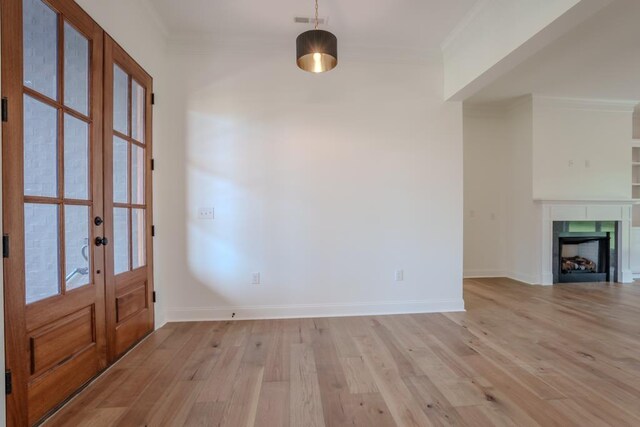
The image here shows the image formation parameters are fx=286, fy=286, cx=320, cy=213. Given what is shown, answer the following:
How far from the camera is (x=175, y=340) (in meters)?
2.55

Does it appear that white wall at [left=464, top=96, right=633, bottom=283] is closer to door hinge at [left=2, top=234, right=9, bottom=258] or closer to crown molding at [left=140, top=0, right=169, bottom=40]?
crown molding at [left=140, top=0, right=169, bottom=40]

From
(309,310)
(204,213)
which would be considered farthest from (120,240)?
(309,310)

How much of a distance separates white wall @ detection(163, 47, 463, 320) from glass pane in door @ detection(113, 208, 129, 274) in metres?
0.66

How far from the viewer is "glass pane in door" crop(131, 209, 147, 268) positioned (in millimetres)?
2471

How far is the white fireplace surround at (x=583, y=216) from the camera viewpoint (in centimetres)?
441

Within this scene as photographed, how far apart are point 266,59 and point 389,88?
1.38 meters

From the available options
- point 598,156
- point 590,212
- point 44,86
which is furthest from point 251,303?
point 598,156

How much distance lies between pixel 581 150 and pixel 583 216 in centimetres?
106

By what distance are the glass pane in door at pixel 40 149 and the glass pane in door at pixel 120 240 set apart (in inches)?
Answer: 23.8

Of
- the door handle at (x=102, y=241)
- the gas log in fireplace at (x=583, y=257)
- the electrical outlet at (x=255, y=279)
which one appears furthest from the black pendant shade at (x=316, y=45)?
the gas log in fireplace at (x=583, y=257)

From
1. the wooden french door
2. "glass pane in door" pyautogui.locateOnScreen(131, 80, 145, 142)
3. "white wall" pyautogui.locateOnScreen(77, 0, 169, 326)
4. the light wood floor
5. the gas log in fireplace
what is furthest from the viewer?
the gas log in fireplace

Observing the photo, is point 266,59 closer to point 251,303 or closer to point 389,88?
point 389,88

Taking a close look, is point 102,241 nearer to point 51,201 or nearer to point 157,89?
point 51,201

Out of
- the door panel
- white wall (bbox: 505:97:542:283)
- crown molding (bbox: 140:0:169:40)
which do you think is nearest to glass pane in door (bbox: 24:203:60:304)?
the door panel
